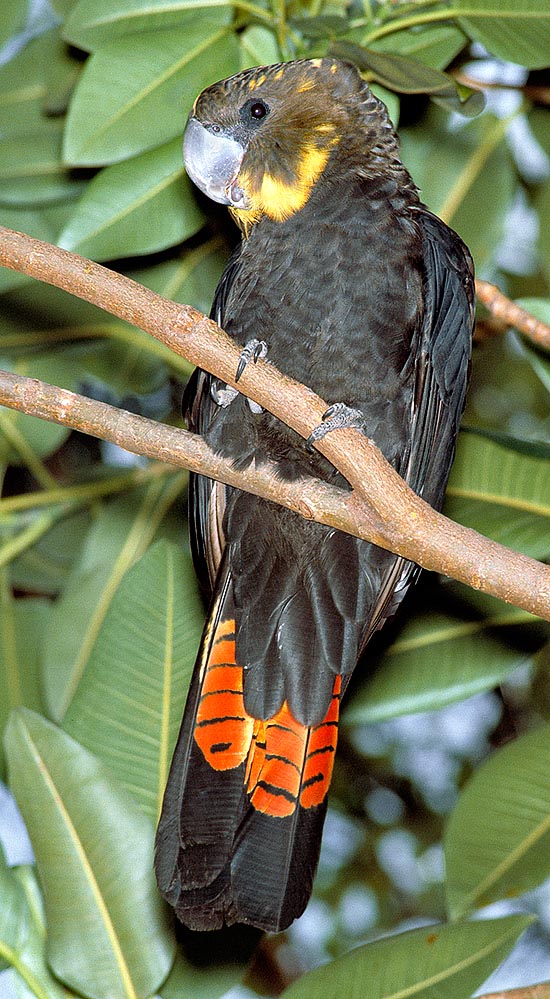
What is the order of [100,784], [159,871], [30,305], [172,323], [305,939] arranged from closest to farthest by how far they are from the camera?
[172,323], [159,871], [100,784], [30,305], [305,939]

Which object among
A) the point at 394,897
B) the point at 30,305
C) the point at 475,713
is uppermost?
the point at 30,305

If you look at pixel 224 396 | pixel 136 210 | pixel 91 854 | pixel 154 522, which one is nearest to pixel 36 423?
pixel 154 522

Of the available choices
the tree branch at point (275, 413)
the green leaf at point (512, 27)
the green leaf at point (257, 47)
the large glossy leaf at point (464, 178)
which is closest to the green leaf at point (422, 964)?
the tree branch at point (275, 413)

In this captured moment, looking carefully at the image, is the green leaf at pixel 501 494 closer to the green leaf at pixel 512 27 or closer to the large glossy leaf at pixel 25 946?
the green leaf at pixel 512 27

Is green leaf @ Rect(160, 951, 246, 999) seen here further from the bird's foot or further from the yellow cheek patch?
the yellow cheek patch

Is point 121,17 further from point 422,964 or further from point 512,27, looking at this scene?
point 422,964

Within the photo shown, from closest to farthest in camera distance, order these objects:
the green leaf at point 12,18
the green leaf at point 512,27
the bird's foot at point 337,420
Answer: the bird's foot at point 337,420 < the green leaf at point 512,27 < the green leaf at point 12,18

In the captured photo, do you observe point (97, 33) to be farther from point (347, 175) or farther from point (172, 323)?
point (172, 323)

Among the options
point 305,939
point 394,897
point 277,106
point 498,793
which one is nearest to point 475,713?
point 394,897
